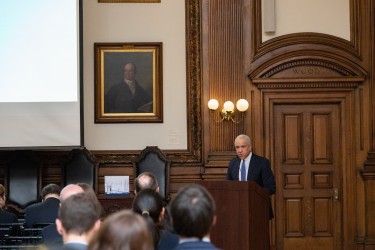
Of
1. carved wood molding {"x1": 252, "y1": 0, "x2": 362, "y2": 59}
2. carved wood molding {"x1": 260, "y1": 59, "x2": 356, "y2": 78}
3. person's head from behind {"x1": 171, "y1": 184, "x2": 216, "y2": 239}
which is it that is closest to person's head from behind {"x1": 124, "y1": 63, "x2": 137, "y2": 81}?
carved wood molding {"x1": 252, "y1": 0, "x2": 362, "y2": 59}

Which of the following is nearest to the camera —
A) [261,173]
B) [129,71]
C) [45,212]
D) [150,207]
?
[150,207]

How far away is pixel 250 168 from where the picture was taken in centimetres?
1102

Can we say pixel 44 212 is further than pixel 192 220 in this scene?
Yes

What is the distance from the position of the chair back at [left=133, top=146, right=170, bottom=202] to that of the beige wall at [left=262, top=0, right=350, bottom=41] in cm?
236

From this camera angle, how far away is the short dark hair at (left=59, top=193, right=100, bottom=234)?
421 centimetres

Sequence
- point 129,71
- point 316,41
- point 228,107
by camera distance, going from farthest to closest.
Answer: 1. point 129,71
2. point 316,41
3. point 228,107

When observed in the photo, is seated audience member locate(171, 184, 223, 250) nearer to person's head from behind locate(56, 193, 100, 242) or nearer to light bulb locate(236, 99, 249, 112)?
person's head from behind locate(56, 193, 100, 242)

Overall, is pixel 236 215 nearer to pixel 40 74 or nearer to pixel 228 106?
pixel 228 106

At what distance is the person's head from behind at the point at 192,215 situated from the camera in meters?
4.07

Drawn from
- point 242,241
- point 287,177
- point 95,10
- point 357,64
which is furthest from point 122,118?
point 242,241

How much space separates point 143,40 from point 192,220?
9666mm

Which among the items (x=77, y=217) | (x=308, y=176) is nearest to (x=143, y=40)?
(x=308, y=176)

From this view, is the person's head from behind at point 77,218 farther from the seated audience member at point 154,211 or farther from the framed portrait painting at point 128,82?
the framed portrait painting at point 128,82

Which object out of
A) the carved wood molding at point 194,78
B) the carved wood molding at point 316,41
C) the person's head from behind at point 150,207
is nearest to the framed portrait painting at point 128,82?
the carved wood molding at point 194,78
